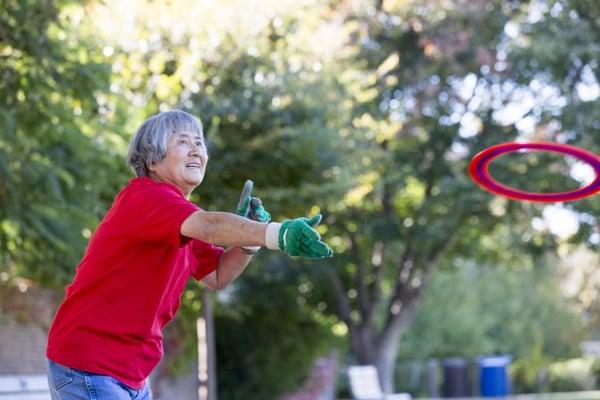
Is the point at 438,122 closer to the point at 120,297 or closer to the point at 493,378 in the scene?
the point at 493,378

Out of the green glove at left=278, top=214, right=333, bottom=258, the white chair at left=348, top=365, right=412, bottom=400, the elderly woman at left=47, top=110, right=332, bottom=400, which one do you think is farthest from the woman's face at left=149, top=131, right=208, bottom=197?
the white chair at left=348, top=365, right=412, bottom=400

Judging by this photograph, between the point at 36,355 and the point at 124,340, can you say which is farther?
the point at 36,355

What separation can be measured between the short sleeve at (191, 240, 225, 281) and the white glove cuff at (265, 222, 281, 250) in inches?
34.6

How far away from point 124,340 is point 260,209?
693 mm

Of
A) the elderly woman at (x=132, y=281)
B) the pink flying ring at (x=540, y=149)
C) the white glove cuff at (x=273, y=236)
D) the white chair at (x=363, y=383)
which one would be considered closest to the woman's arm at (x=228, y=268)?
the elderly woman at (x=132, y=281)

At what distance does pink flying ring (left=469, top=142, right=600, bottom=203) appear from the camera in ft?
19.1

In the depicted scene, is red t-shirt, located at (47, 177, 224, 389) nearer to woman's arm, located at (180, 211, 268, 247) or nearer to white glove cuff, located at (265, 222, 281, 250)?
woman's arm, located at (180, 211, 268, 247)

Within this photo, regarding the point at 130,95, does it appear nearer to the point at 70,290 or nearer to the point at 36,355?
the point at 36,355

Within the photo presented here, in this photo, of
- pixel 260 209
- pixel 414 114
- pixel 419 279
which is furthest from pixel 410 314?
pixel 260 209

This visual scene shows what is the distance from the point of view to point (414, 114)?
17906 mm

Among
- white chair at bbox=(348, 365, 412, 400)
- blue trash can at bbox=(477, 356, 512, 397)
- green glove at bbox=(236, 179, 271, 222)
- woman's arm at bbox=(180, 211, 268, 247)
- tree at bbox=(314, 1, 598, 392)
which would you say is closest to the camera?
woman's arm at bbox=(180, 211, 268, 247)

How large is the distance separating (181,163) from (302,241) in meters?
0.77

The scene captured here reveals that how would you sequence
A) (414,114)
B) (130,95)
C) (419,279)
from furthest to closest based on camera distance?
A: (419,279), (414,114), (130,95)

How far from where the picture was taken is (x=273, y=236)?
133 inches
